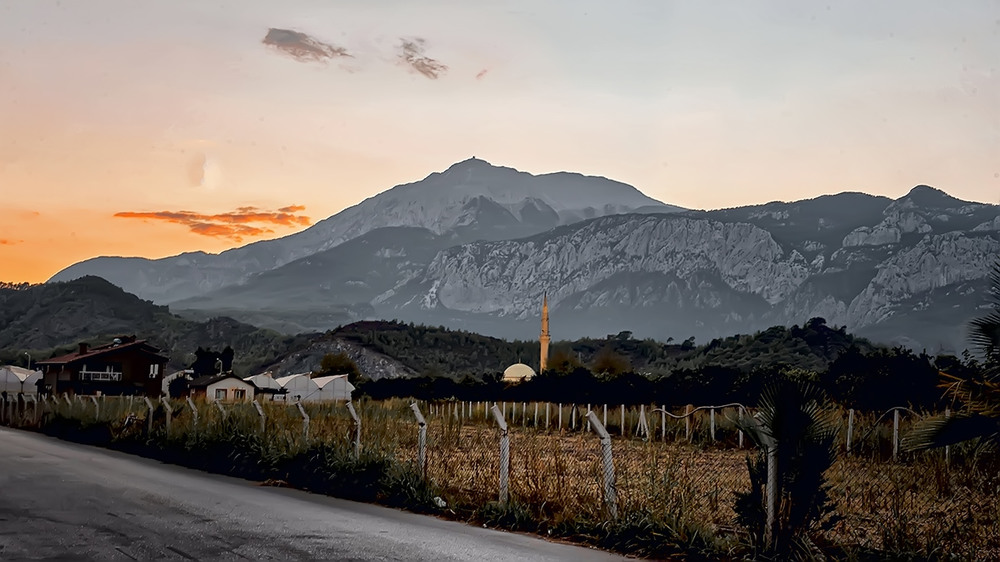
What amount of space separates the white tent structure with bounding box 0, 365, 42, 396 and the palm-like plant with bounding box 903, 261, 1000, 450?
383 feet

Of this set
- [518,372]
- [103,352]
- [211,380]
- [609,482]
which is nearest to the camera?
[609,482]

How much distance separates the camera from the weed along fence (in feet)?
40.9

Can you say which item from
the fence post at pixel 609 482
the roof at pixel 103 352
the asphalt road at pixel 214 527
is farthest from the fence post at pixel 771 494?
the roof at pixel 103 352

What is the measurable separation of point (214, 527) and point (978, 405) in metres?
9.77

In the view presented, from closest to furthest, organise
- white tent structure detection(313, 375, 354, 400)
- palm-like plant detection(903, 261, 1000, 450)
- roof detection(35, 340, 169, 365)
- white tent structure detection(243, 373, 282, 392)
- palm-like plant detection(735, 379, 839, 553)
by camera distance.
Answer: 1. palm-like plant detection(735, 379, 839, 553)
2. palm-like plant detection(903, 261, 1000, 450)
3. roof detection(35, 340, 169, 365)
4. white tent structure detection(313, 375, 354, 400)
5. white tent structure detection(243, 373, 282, 392)

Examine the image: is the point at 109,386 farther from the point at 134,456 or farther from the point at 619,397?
the point at 134,456

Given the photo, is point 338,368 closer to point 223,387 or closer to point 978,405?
point 223,387

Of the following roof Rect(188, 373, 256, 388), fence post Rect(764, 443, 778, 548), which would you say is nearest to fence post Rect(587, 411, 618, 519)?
fence post Rect(764, 443, 778, 548)

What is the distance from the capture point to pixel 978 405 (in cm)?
1263

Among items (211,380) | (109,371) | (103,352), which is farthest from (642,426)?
(109,371)

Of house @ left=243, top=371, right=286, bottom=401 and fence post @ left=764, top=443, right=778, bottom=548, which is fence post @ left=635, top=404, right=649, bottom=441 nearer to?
fence post @ left=764, top=443, right=778, bottom=548

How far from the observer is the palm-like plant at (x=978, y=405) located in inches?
474

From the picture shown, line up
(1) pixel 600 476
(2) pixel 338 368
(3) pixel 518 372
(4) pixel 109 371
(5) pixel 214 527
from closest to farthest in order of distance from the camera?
(5) pixel 214 527 < (1) pixel 600 476 < (4) pixel 109 371 < (3) pixel 518 372 < (2) pixel 338 368

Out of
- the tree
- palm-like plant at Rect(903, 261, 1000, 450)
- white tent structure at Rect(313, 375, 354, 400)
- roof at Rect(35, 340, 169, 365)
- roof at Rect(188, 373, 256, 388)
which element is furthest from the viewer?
the tree
